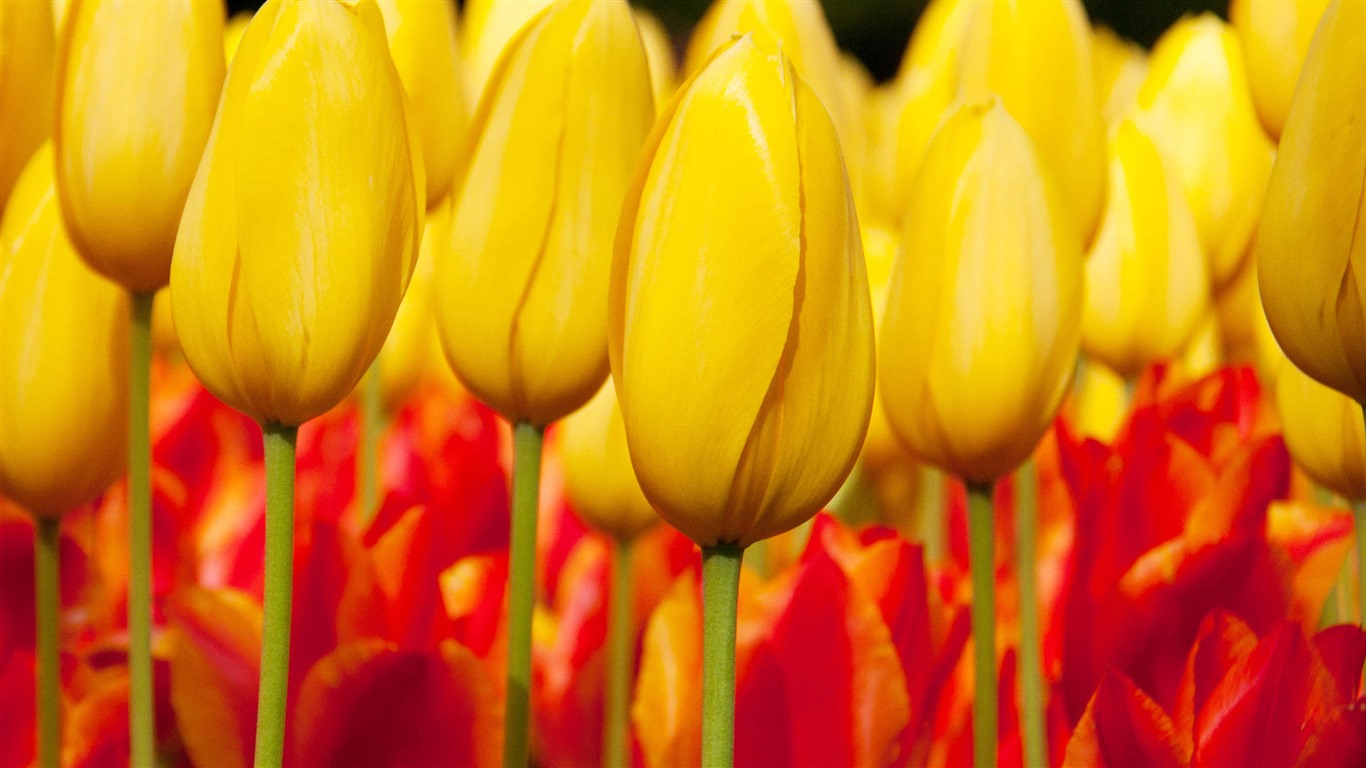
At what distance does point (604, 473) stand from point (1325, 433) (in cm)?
20

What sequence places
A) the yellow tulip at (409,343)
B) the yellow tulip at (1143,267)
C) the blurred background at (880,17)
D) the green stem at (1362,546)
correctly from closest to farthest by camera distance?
the green stem at (1362,546) < the yellow tulip at (1143,267) < the yellow tulip at (409,343) < the blurred background at (880,17)

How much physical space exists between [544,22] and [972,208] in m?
0.11

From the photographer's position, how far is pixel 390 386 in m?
0.66

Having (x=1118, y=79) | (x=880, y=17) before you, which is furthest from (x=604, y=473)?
(x=880, y=17)

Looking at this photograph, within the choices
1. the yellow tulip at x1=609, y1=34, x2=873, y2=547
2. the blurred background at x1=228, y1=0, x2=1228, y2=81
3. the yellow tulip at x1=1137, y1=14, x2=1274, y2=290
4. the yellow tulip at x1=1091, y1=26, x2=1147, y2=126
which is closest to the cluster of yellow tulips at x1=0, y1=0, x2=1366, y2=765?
the yellow tulip at x1=609, y1=34, x2=873, y2=547

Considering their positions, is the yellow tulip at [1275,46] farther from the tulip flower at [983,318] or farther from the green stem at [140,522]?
the green stem at [140,522]

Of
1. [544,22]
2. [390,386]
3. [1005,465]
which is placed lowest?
[390,386]

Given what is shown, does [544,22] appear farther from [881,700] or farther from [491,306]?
[881,700]

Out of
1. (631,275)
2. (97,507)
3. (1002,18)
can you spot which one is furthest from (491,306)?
(97,507)

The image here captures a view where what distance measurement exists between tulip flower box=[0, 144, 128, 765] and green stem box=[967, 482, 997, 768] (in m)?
0.21

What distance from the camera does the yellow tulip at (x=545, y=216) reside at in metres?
0.32

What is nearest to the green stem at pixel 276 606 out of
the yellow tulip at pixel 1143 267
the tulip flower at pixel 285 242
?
the tulip flower at pixel 285 242

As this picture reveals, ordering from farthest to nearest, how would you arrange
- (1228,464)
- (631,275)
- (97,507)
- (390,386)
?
(390,386) < (97,507) < (1228,464) < (631,275)

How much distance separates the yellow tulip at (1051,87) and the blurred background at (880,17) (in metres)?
3.00
